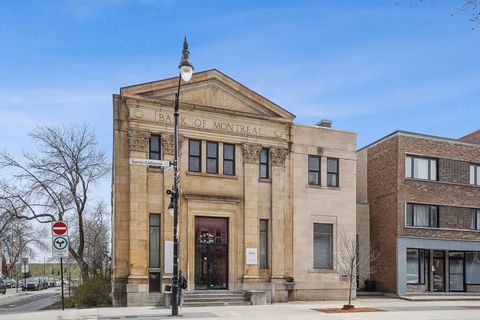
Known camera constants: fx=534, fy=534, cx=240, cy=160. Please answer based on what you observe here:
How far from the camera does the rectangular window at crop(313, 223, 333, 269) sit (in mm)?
29766

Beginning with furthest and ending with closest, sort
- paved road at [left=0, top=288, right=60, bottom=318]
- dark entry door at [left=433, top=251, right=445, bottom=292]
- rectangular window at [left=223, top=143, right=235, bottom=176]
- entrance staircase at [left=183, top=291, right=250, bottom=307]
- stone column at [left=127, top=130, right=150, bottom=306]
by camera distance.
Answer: dark entry door at [left=433, top=251, right=445, bottom=292] → paved road at [left=0, top=288, right=60, bottom=318] → rectangular window at [left=223, top=143, right=235, bottom=176] → entrance staircase at [left=183, top=291, right=250, bottom=307] → stone column at [left=127, top=130, right=150, bottom=306]

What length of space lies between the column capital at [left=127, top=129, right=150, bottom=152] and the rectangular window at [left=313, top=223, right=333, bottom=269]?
1058 cm

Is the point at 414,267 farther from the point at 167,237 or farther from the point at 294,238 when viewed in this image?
the point at 167,237

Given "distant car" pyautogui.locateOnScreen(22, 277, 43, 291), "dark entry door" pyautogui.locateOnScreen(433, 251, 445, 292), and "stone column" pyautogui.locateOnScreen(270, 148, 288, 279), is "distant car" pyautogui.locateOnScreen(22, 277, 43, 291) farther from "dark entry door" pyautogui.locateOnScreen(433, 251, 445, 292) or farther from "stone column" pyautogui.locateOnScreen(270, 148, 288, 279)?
"dark entry door" pyautogui.locateOnScreen(433, 251, 445, 292)

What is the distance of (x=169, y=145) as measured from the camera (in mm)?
26188

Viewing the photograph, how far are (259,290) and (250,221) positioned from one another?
3524 mm

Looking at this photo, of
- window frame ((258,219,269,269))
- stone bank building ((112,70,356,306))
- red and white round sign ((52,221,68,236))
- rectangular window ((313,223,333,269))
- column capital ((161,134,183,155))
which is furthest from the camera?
rectangular window ((313,223,333,269))

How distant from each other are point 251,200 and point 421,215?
12.9m


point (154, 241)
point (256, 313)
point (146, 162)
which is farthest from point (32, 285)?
point (146, 162)

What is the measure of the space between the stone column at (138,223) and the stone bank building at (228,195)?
1.8 inches

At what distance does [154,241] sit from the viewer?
25.7 m

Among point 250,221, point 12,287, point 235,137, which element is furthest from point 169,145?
point 12,287

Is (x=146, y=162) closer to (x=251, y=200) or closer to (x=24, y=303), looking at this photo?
(x=251, y=200)

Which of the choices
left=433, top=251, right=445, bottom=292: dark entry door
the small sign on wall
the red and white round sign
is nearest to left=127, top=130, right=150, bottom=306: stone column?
the red and white round sign
